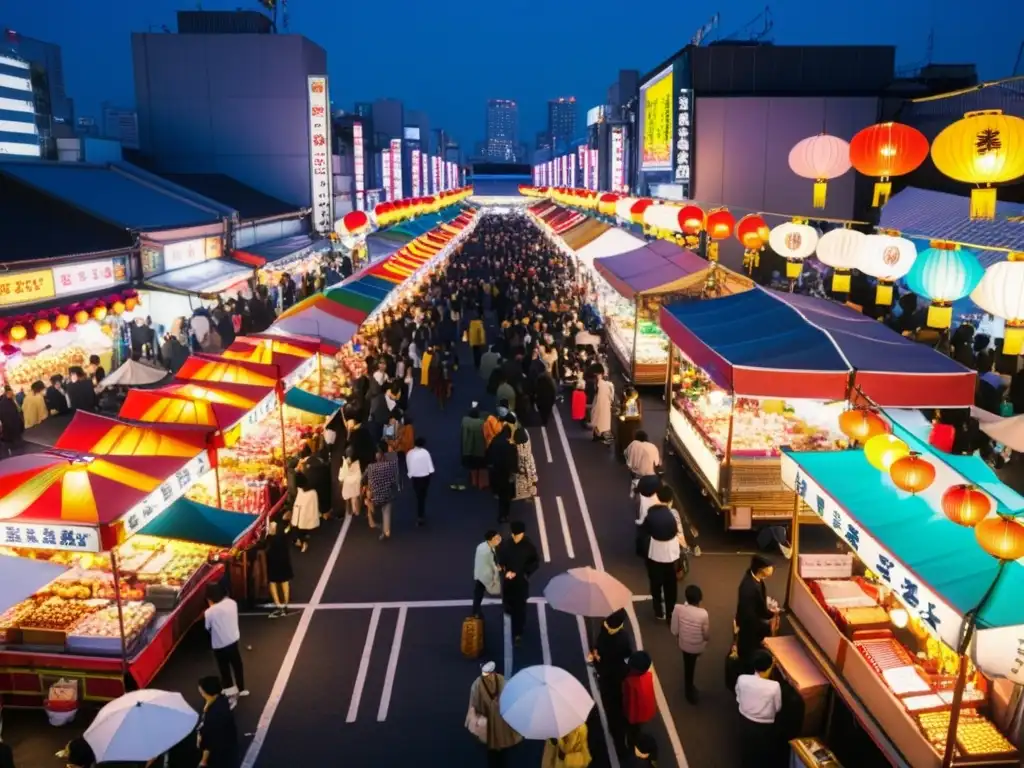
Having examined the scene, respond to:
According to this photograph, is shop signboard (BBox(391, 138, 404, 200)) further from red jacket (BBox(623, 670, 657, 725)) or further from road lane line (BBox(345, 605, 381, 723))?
red jacket (BBox(623, 670, 657, 725))

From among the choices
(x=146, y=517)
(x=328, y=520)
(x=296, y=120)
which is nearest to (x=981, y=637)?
(x=146, y=517)

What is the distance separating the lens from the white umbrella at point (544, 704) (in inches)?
231

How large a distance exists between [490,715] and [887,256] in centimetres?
775

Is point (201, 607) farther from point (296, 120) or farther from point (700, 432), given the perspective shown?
point (296, 120)

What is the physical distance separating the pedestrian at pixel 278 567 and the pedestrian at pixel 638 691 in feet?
14.8

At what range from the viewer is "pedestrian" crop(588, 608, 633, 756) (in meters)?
7.38

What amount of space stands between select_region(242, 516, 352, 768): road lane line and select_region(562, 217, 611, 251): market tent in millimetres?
21309

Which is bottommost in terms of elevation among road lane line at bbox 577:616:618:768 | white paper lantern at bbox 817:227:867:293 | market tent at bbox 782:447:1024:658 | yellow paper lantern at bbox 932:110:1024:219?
road lane line at bbox 577:616:618:768

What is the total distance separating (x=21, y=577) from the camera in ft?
24.8

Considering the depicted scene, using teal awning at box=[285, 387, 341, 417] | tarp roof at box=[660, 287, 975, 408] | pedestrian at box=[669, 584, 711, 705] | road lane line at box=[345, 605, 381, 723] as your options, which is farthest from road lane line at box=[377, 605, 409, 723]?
teal awning at box=[285, 387, 341, 417]

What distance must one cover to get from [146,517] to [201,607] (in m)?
1.90

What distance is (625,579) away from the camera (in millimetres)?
10836

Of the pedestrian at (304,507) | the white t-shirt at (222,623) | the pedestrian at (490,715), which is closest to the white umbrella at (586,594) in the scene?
the pedestrian at (490,715)

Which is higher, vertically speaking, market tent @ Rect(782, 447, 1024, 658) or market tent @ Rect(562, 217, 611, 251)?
market tent @ Rect(562, 217, 611, 251)
